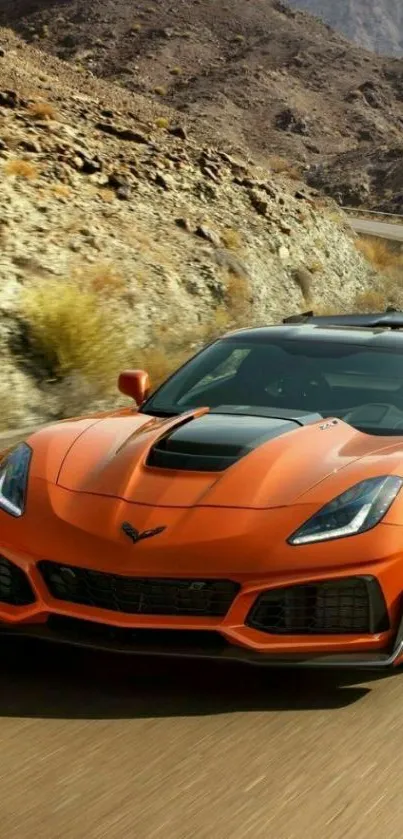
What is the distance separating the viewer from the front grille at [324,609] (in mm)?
3678

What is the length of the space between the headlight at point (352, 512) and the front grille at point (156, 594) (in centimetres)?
30

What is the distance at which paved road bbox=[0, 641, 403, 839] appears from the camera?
292 centimetres

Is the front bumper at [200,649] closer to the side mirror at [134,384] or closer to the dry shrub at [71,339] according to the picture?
the side mirror at [134,384]

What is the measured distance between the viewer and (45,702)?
12.2 feet

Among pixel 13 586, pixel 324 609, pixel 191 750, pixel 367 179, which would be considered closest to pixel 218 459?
pixel 324 609

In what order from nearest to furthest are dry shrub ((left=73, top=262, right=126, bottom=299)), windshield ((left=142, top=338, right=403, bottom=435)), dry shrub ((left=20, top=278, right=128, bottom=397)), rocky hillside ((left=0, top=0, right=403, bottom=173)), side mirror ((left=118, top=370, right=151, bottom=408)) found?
windshield ((left=142, top=338, right=403, bottom=435))
side mirror ((left=118, top=370, right=151, bottom=408))
dry shrub ((left=20, top=278, right=128, bottom=397))
dry shrub ((left=73, top=262, right=126, bottom=299))
rocky hillside ((left=0, top=0, right=403, bottom=173))

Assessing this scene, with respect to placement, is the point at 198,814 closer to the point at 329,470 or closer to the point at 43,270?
the point at 329,470

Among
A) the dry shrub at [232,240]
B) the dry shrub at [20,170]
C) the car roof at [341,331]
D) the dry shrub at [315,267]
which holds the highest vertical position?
the dry shrub at [20,170]

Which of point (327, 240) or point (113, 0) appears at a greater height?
point (113, 0)

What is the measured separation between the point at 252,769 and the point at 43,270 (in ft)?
38.5

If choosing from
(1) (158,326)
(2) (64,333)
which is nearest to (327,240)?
(1) (158,326)

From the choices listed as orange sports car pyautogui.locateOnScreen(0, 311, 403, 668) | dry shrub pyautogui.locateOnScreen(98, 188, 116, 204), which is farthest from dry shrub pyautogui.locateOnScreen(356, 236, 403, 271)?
orange sports car pyautogui.locateOnScreen(0, 311, 403, 668)

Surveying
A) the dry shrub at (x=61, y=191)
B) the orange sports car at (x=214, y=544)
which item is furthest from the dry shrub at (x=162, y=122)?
the orange sports car at (x=214, y=544)

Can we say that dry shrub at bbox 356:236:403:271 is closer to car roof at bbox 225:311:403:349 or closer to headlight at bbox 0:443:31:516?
car roof at bbox 225:311:403:349
